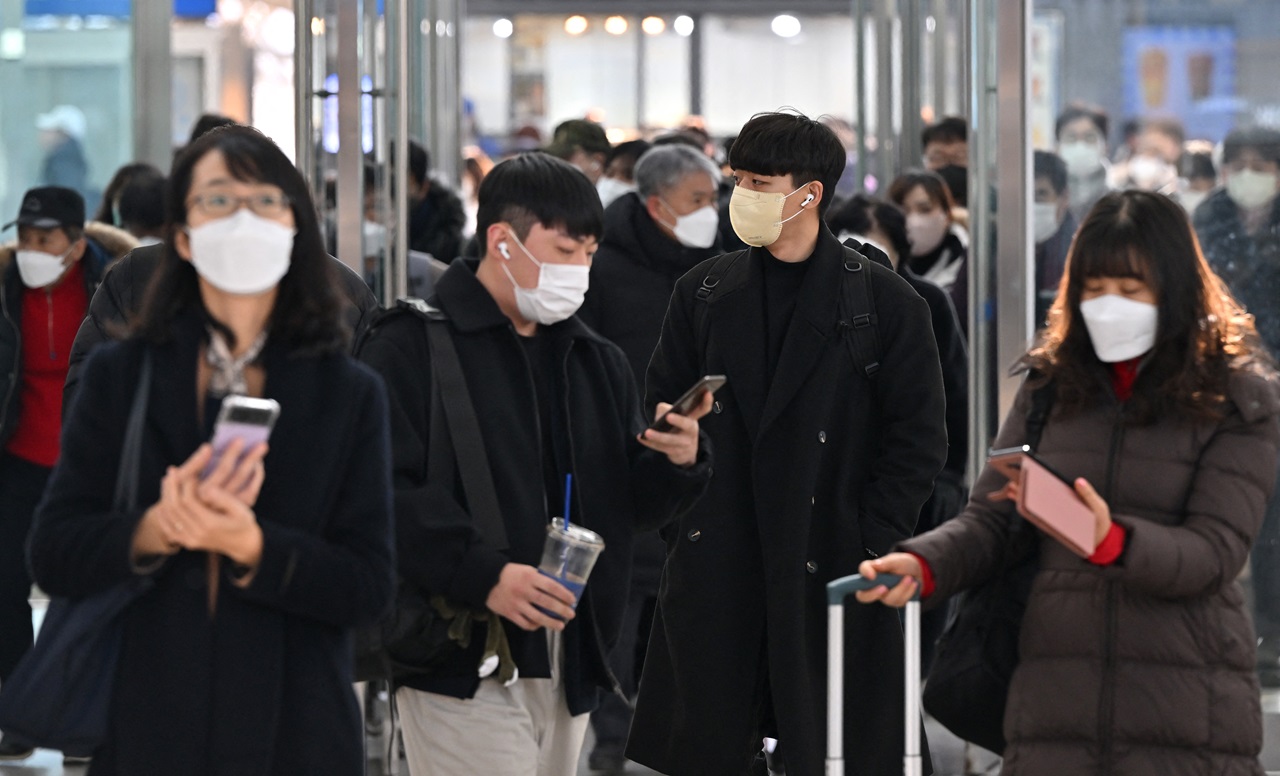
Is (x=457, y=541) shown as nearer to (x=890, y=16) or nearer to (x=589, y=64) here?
(x=890, y=16)

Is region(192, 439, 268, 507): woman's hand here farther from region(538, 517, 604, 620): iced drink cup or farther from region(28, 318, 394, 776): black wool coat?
region(538, 517, 604, 620): iced drink cup

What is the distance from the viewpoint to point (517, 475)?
3.80 metres

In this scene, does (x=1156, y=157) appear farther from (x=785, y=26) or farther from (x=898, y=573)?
(x=785, y=26)

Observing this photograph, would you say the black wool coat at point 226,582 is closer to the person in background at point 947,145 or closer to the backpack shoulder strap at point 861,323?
the backpack shoulder strap at point 861,323

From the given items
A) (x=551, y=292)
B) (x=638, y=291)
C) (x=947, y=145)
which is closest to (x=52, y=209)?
(x=638, y=291)

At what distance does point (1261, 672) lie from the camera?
652cm

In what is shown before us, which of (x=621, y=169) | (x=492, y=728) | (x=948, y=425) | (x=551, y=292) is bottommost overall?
(x=492, y=728)

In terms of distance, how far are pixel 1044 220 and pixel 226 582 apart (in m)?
3.70

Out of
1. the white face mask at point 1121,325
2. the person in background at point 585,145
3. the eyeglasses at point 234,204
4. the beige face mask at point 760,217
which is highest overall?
the person in background at point 585,145

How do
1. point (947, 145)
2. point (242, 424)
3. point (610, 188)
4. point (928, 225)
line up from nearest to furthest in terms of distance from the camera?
point (242, 424) < point (928, 225) < point (610, 188) < point (947, 145)

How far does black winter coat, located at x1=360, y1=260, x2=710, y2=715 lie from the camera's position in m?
3.69

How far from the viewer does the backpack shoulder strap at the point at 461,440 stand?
3.76 m

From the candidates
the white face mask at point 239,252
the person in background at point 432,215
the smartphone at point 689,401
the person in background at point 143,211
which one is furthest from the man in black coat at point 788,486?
the person in background at point 432,215

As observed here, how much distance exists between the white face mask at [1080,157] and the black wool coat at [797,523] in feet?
5.53
